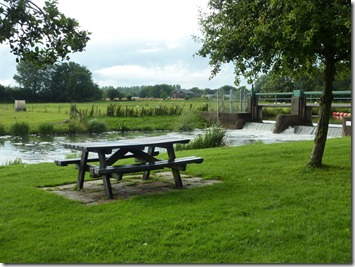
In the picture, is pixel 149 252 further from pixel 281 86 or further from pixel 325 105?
pixel 281 86

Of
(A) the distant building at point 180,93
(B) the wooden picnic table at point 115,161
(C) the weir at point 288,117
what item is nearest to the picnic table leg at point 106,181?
(B) the wooden picnic table at point 115,161

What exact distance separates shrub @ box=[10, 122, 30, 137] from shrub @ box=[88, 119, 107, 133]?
4.19 meters

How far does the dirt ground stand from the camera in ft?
22.6

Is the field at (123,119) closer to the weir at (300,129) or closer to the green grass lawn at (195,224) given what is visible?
the weir at (300,129)

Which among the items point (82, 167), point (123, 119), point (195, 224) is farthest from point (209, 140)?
point (123, 119)

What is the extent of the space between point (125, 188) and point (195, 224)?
259 cm

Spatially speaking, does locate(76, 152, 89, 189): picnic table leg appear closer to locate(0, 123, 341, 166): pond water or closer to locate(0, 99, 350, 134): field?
locate(0, 123, 341, 166): pond water

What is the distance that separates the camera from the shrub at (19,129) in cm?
2892

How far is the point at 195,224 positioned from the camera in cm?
525

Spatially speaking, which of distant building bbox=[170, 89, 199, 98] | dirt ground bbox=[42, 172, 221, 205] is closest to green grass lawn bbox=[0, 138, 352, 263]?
dirt ground bbox=[42, 172, 221, 205]

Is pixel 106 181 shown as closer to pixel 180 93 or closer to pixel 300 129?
pixel 300 129

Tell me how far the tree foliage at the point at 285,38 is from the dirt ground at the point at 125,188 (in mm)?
2565

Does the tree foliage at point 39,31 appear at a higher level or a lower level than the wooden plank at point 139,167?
higher

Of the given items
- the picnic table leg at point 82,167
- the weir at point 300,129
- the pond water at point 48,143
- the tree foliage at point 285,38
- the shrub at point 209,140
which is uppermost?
the tree foliage at point 285,38
